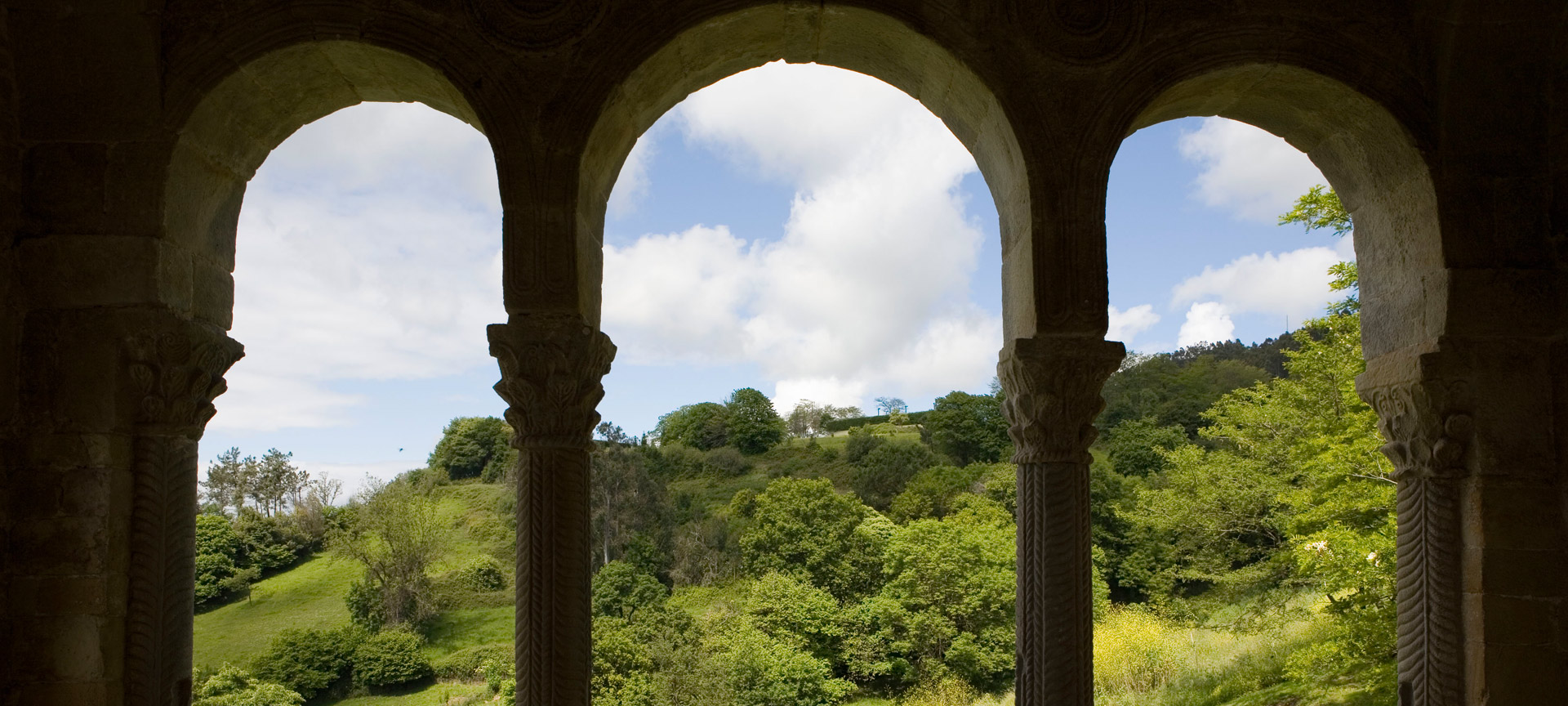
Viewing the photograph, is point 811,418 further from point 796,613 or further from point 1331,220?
point 1331,220

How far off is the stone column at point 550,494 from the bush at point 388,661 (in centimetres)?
2387

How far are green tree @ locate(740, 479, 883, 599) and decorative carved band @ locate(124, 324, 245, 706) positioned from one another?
23120mm

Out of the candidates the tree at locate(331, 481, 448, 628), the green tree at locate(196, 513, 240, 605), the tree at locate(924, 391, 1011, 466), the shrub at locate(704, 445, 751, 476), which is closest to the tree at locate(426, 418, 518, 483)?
the tree at locate(331, 481, 448, 628)

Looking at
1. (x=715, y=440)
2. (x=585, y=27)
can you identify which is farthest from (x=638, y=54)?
(x=715, y=440)

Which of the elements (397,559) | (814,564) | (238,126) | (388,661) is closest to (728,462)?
(814,564)

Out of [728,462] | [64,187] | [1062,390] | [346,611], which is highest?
[64,187]

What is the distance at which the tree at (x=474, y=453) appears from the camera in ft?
109

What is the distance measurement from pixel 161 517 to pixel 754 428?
32.5 m

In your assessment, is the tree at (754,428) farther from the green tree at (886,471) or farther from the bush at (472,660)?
the bush at (472,660)

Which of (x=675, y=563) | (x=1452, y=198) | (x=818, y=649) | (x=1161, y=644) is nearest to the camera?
(x=1452, y=198)

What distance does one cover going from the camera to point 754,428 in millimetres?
36031

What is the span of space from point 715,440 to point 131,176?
111 feet

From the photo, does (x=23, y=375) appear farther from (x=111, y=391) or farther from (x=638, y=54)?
(x=638, y=54)

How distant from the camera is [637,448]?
31.0 meters
